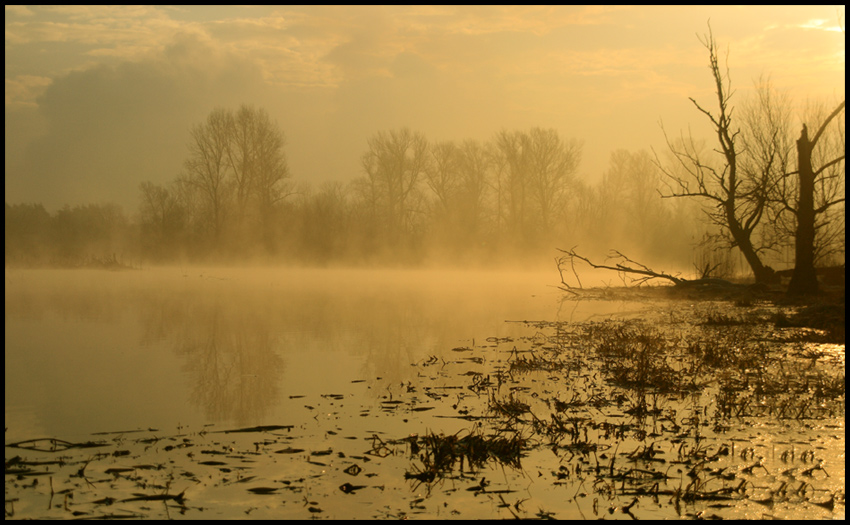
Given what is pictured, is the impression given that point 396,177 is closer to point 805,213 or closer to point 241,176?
point 241,176

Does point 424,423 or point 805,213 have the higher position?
point 805,213

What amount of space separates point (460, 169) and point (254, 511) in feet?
155

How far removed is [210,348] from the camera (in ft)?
31.0

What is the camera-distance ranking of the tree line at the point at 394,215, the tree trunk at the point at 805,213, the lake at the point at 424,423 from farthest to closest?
the tree line at the point at 394,215 → the tree trunk at the point at 805,213 → the lake at the point at 424,423

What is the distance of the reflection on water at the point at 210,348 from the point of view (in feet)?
19.4

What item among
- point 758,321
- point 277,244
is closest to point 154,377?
point 758,321

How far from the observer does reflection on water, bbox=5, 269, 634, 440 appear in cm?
591

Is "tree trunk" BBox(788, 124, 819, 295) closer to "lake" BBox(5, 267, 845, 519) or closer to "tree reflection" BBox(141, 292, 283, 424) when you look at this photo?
"lake" BBox(5, 267, 845, 519)

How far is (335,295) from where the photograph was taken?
19.3 meters

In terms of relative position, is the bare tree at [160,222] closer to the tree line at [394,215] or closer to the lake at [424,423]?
the tree line at [394,215]

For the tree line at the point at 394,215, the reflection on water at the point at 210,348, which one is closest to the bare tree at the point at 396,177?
the tree line at the point at 394,215

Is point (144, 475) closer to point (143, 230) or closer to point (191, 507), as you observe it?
point (191, 507)

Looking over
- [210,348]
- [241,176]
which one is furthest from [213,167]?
[210,348]

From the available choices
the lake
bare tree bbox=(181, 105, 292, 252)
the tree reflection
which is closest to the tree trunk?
the lake
